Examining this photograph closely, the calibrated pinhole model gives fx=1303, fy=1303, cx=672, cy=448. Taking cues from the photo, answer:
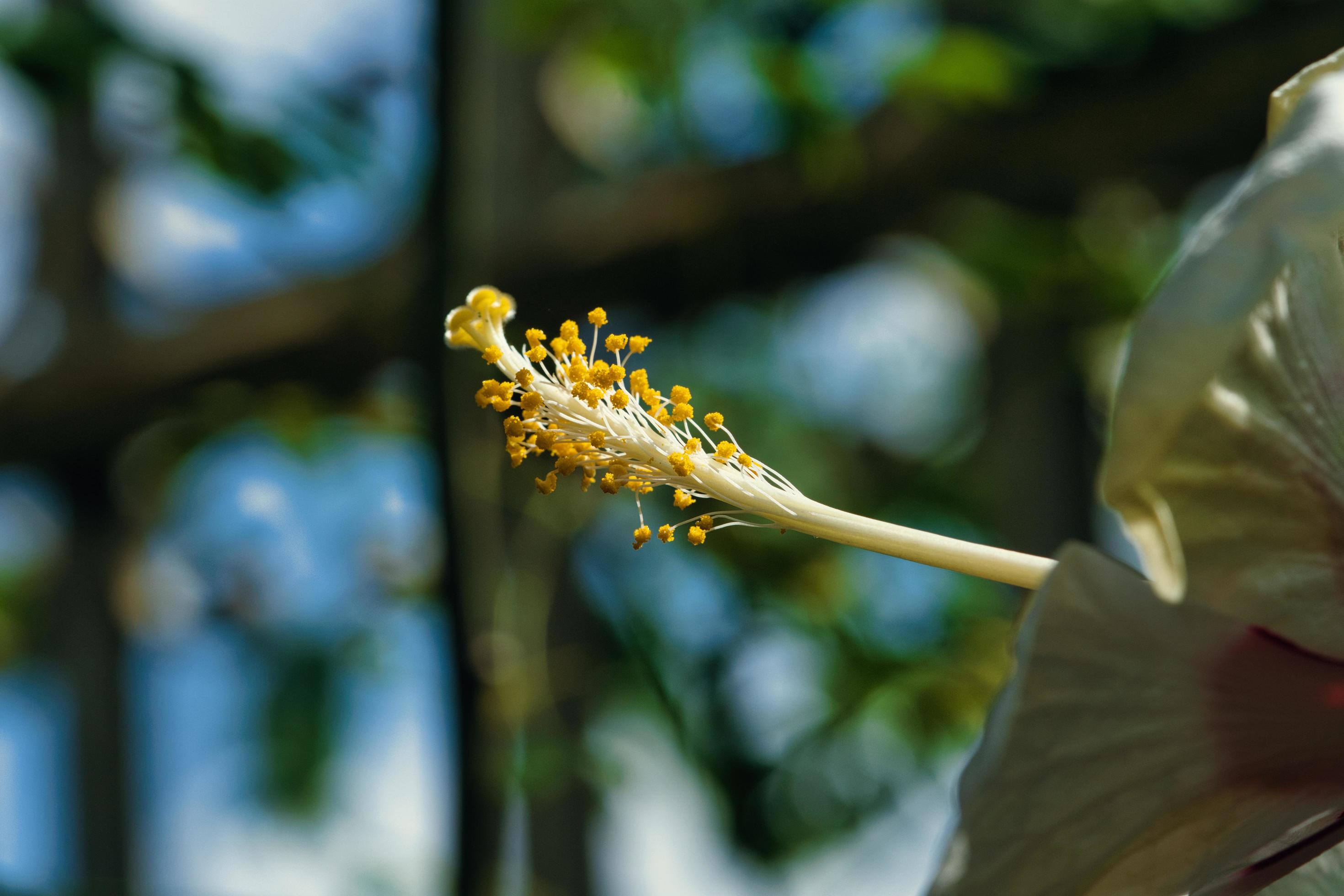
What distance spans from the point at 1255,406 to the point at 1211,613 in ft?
0.18

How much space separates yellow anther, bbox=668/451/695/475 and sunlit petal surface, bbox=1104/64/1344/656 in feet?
0.54

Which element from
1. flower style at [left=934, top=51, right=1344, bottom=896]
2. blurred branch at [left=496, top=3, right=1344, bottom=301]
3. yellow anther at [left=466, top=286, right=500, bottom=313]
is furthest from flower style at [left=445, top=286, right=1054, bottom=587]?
blurred branch at [left=496, top=3, right=1344, bottom=301]

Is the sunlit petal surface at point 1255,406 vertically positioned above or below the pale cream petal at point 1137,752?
above

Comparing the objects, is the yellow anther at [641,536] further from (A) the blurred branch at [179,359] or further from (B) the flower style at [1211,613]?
(A) the blurred branch at [179,359]

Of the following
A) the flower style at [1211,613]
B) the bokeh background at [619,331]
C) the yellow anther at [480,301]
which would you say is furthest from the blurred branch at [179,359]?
the flower style at [1211,613]

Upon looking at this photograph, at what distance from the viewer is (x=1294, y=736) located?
1.22 ft

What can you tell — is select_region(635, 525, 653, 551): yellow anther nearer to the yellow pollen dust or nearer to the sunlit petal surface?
the yellow pollen dust

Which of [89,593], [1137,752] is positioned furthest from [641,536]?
[89,593]

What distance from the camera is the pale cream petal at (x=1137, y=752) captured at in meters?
0.32

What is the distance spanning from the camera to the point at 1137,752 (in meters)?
0.34

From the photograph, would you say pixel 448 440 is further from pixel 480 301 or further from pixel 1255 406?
pixel 1255 406

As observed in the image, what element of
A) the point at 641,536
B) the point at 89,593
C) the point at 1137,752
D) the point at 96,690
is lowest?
the point at 1137,752

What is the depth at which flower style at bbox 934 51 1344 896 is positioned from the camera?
29cm

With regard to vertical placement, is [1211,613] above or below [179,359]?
below
